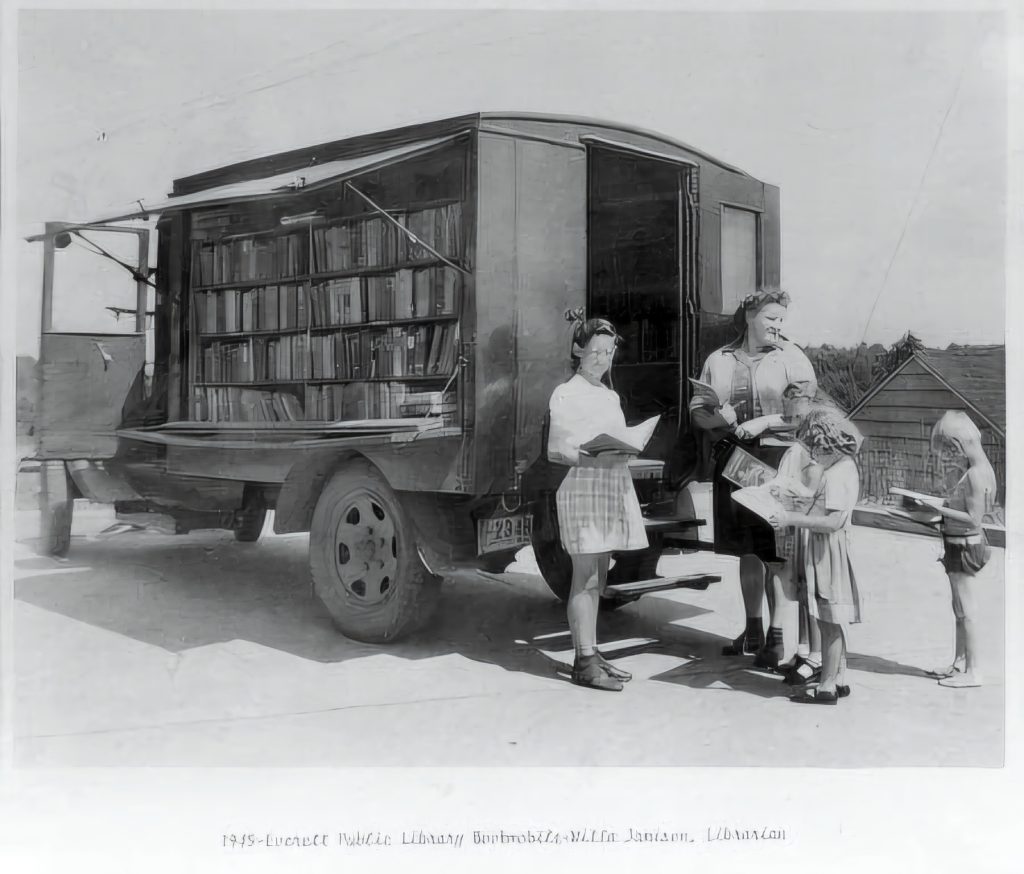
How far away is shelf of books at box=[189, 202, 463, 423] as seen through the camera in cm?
442

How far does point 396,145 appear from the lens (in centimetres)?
414

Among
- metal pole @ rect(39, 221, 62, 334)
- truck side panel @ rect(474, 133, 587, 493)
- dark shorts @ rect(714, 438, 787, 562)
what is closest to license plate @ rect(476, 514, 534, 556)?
truck side panel @ rect(474, 133, 587, 493)

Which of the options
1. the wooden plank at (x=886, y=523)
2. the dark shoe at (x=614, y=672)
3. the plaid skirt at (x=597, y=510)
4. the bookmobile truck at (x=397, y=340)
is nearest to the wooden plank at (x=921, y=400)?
the wooden plank at (x=886, y=523)

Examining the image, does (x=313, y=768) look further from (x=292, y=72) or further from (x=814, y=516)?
(x=292, y=72)

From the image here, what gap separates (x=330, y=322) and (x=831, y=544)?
2876 millimetres

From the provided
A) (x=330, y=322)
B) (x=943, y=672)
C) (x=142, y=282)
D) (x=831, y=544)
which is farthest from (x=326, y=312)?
(x=943, y=672)

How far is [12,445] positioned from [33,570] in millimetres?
630

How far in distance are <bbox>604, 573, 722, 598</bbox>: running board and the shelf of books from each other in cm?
121

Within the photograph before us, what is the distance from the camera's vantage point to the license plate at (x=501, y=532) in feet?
13.4

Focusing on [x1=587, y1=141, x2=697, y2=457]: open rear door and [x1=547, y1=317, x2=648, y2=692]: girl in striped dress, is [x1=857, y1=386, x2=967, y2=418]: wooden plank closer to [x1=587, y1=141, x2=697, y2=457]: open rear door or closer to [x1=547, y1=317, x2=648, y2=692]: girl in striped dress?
[x1=587, y1=141, x2=697, y2=457]: open rear door

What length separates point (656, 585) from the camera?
169 inches

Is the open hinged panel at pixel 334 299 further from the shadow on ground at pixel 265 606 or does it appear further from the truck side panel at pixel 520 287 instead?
the shadow on ground at pixel 265 606

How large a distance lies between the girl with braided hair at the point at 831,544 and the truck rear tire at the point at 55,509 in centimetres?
366

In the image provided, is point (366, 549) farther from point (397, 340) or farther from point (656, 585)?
point (656, 585)
